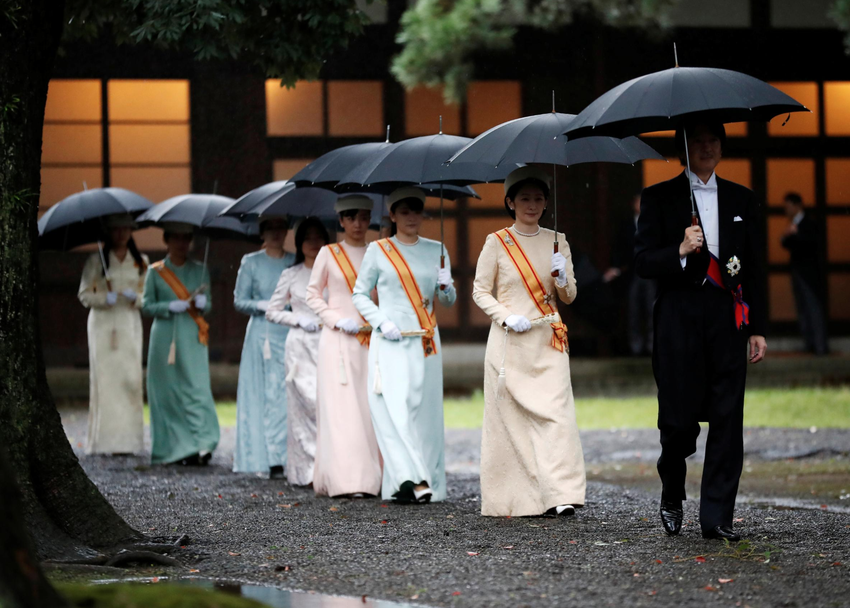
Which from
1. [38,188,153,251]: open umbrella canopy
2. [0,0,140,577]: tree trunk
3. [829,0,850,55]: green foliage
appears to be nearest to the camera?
[0,0,140,577]: tree trunk

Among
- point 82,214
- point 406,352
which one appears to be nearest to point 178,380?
point 82,214

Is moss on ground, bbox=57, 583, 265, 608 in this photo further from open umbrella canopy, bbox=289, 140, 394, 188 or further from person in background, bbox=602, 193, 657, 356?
person in background, bbox=602, 193, 657, 356

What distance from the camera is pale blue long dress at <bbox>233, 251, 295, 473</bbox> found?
31.8ft

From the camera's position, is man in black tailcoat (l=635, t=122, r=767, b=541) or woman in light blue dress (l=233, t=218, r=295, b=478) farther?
woman in light blue dress (l=233, t=218, r=295, b=478)

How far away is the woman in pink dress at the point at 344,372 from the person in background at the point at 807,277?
8.35 m

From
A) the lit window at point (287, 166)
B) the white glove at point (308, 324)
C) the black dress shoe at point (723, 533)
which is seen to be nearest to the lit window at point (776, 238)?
the lit window at point (287, 166)

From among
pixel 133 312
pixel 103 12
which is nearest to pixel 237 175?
pixel 133 312

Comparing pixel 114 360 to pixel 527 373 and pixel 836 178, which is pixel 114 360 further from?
pixel 836 178

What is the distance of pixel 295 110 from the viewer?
15.9 meters

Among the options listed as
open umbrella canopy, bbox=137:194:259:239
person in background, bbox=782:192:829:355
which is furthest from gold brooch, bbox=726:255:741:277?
person in background, bbox=782:192:829:355

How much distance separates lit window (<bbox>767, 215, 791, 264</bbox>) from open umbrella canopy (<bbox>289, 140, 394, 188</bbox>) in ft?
30.7

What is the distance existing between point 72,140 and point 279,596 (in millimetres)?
11639

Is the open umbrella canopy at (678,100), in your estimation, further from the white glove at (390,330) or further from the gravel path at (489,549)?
the white glove at (390,330)

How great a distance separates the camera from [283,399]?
383 inches
